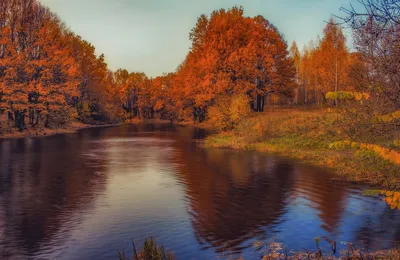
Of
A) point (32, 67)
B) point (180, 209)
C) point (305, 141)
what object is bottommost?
point (180, 209)

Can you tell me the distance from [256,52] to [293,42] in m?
74.5

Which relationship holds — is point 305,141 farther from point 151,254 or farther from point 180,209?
Result: point 151,254

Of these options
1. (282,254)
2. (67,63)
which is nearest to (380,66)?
(282,254)

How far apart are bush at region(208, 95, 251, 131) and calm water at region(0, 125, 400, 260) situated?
57.7 ft

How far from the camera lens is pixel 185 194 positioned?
16.9m

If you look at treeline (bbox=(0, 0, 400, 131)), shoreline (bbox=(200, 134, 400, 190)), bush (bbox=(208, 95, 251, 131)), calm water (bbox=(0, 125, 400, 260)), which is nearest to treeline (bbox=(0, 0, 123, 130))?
treeline (bbox=(0, 0, 400, 131))

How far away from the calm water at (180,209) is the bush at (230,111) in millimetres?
17591

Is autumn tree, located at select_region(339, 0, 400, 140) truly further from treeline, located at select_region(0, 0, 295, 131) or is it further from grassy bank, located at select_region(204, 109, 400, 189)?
treeline, located at select_region(0, 0, 295, 131)

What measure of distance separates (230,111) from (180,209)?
98.8 ft

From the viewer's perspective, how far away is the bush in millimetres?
42625

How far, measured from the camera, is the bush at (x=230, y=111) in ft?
140

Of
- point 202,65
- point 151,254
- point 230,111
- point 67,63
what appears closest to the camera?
point 151,254

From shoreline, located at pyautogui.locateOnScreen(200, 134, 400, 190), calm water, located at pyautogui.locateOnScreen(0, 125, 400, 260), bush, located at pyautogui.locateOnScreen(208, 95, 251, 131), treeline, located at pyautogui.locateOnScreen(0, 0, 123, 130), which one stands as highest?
treeline, located at pyautogui.locateOnScreen(0, 0, 123, 130)

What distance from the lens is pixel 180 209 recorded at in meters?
14.3
